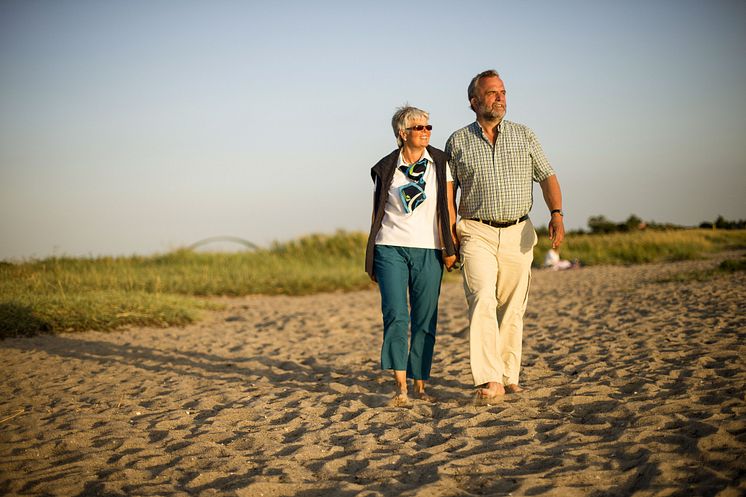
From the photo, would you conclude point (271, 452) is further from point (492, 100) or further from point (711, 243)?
point (711, 243)

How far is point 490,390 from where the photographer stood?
4570mm

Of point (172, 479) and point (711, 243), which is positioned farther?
point (711, 243)

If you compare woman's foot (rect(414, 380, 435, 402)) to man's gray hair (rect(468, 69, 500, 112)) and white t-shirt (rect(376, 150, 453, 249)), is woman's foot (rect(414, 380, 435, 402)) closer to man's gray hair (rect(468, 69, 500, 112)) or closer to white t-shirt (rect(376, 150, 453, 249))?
white t-shirt (rect(376, 150, 453, 249))

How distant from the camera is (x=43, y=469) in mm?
3766

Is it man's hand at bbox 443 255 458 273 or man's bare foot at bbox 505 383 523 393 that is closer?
man's hand at bbox 443 255 458 273

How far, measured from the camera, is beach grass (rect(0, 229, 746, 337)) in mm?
9391

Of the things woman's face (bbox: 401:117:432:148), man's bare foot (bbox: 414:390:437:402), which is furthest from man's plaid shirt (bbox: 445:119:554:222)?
man's bare foot (bbox: 414:390:437:402)

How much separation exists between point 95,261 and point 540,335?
10858 millimetres

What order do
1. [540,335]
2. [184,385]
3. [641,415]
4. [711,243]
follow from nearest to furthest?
1. [641,415]
2. [184,385]
3. [540,335]
4. [711,243]

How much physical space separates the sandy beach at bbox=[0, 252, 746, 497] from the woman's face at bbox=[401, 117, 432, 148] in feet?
6.28

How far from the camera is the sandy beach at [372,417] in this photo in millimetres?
3242

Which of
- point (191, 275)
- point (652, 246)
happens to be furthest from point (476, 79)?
point (652, 246)

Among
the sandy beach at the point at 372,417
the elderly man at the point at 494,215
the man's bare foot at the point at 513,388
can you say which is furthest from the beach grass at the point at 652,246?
the elderly man at the point at 494,215

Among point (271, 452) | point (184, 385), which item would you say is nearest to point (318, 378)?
point (184, 385)
